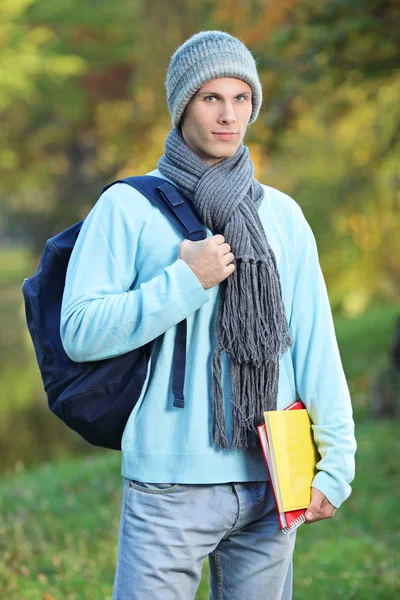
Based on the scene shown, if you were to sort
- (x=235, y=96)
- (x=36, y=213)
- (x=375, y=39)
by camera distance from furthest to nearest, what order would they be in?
(x=36, y=213), (x=375, y=39), (x=235, y=96)

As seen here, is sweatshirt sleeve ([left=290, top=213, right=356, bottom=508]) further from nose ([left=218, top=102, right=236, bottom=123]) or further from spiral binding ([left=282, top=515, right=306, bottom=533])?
nose ([left=218, top=102, right=236, bottom=123])

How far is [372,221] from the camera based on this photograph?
14461 mm

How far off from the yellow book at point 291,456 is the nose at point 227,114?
2.50 feet

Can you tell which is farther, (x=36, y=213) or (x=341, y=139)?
(x=36, y=213)

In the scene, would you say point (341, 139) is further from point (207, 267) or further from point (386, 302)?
point (207, 267)

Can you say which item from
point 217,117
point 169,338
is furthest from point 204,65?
point 169,338

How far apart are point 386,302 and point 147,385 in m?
16.1

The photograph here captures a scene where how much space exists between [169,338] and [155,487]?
38 cm

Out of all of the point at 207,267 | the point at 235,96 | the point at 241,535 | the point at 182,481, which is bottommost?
the point at 241,535

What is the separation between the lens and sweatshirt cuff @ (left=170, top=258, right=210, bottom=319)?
2.17 metres

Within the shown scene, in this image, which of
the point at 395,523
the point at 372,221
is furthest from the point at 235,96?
the point at 372,221

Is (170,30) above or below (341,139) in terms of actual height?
above

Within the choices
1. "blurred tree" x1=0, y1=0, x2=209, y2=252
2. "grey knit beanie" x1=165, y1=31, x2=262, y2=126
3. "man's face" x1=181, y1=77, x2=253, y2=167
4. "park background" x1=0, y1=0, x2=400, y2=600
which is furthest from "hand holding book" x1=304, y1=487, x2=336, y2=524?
"blurred tree" x1=0, y1=0, x2=209, y2=252

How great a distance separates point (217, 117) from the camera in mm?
2326
